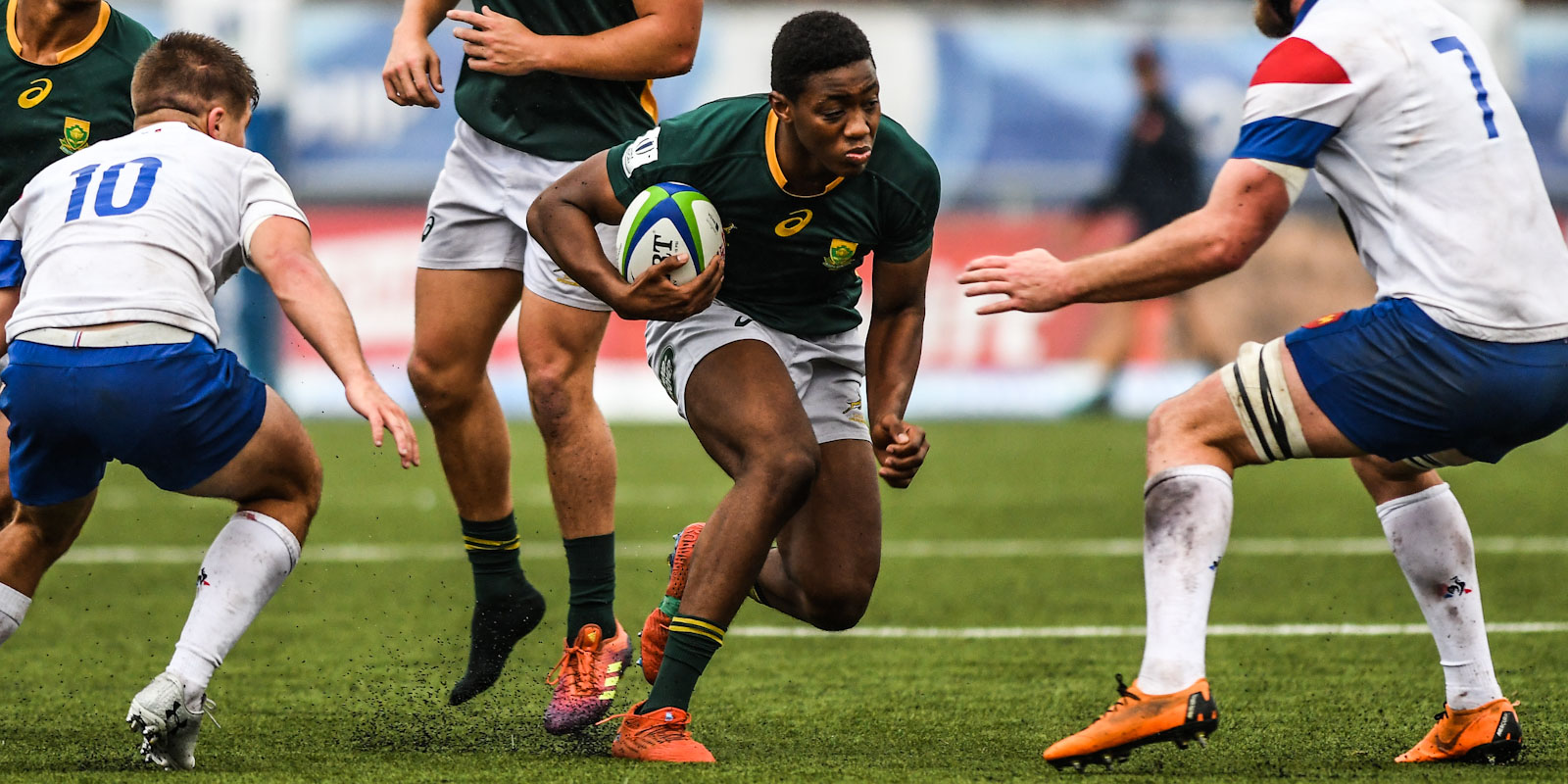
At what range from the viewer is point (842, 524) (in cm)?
499

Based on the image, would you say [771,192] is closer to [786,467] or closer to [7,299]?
[786,467]

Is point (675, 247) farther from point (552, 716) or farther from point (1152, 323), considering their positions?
point (1152, 323)

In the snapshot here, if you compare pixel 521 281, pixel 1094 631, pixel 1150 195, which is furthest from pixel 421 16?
pixel 1150 195

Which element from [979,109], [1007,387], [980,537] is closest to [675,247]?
[980,537]

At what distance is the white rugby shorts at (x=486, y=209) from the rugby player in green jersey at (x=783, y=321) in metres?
0.57

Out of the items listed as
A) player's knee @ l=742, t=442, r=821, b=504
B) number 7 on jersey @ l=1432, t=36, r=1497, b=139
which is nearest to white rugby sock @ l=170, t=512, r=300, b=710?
player's knee @ l=742, t=442, r=821, b=504

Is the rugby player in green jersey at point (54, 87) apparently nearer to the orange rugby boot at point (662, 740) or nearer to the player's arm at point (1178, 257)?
the orange rugby boot at point (662, 740)

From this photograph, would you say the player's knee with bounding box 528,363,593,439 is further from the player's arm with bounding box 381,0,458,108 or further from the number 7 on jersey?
the number 7 on jersey

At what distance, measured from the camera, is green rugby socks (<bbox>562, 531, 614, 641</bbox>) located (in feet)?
16.7

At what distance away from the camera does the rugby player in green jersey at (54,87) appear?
5156 mm

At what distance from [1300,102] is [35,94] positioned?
3592mm

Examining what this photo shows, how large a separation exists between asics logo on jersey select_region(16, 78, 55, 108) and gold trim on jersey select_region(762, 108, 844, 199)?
→ 2.19m

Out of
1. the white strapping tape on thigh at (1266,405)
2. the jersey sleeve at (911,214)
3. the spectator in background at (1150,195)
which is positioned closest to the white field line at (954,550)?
the jersey sleeve at (911,214)

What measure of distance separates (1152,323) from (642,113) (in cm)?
1131
